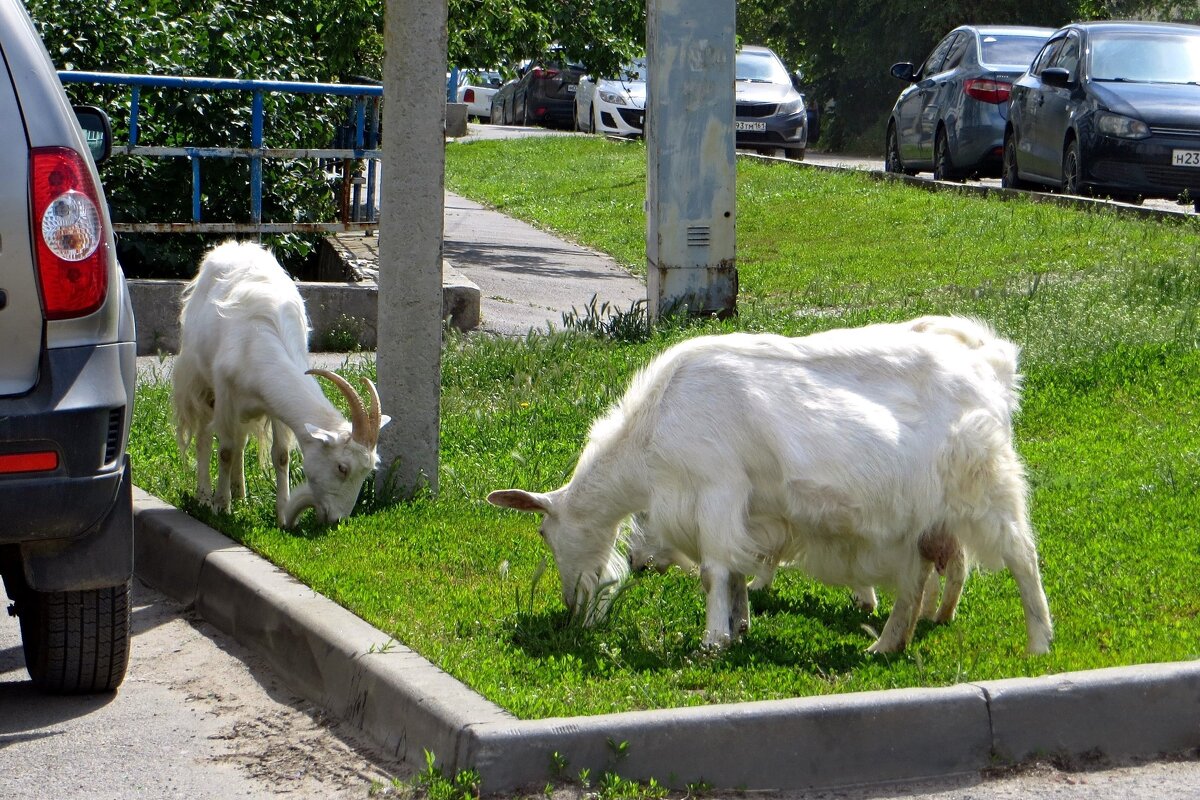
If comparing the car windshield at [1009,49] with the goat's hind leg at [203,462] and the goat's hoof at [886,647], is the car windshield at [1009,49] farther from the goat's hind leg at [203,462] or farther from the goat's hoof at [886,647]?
the goat's hoof at [886,647]

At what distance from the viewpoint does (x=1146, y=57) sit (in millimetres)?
14586

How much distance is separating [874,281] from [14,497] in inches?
345

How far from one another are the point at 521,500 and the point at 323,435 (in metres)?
1.27

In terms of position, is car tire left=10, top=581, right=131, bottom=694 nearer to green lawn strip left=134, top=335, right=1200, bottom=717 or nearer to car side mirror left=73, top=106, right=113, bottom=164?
green lawn strip left=134, top=335, right=1200, bottom=717

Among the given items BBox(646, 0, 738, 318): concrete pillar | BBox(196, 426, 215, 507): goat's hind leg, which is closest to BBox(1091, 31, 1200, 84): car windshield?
BBox(646, 0, 738, 318): concrete pillar

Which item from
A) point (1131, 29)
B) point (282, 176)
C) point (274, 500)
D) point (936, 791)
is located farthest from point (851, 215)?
point (936, 791)

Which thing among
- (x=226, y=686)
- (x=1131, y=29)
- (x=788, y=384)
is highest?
(x=1131, y=29)

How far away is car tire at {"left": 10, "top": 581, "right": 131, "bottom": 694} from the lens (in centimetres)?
453

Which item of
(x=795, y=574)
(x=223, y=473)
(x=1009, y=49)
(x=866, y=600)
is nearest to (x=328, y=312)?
(x=223, y=473)

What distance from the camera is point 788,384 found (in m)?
4.87

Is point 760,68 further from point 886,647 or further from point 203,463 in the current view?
point 886,647

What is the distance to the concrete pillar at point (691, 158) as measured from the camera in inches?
A: 424

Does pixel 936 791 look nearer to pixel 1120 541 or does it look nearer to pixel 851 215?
pixel 1120 541

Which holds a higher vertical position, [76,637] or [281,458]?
[281,458]
